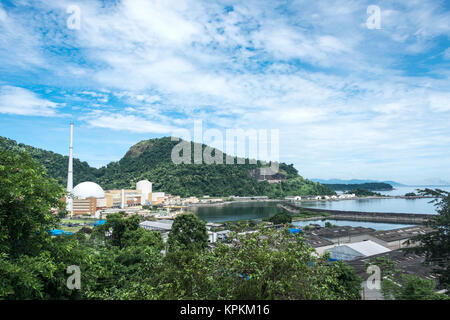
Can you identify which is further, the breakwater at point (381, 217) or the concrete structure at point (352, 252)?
the breakwater at point (381, 217)

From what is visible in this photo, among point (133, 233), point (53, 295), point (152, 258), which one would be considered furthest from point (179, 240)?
point (53, 295)

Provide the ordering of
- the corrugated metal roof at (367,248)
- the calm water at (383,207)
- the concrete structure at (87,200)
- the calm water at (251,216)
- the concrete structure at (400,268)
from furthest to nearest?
the calm water at (383,207)
the concrete structure at (87,200)
the calm water at (251,216)
the corrugated metal roof at (367,248)
the concrete structure at (400,268)

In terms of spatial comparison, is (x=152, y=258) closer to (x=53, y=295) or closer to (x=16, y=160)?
(x=53, y=295)

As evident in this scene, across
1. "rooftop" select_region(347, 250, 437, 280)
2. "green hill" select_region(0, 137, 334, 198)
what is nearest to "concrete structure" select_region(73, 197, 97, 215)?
"green hill" select_region(0, 137, 334, 198)

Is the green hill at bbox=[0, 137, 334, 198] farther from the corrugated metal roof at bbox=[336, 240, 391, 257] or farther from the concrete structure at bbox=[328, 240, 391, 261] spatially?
the concrete structure at bbox=[328, 240, 391, 261]

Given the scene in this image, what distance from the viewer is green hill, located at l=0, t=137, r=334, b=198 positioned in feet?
232

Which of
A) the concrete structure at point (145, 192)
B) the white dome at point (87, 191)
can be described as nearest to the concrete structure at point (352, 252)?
the white dome at point (87, 191)

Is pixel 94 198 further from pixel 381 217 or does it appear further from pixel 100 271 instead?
pixel 381 217

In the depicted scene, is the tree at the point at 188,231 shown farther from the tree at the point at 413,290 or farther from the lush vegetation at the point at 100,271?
the tree at the point at 413,290

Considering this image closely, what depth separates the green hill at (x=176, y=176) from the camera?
7081 centimetres

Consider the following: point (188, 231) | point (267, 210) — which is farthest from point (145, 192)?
point (188, 231)

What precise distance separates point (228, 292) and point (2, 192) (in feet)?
9.63

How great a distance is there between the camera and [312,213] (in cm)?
4062

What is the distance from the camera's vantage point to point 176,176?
239 feet
